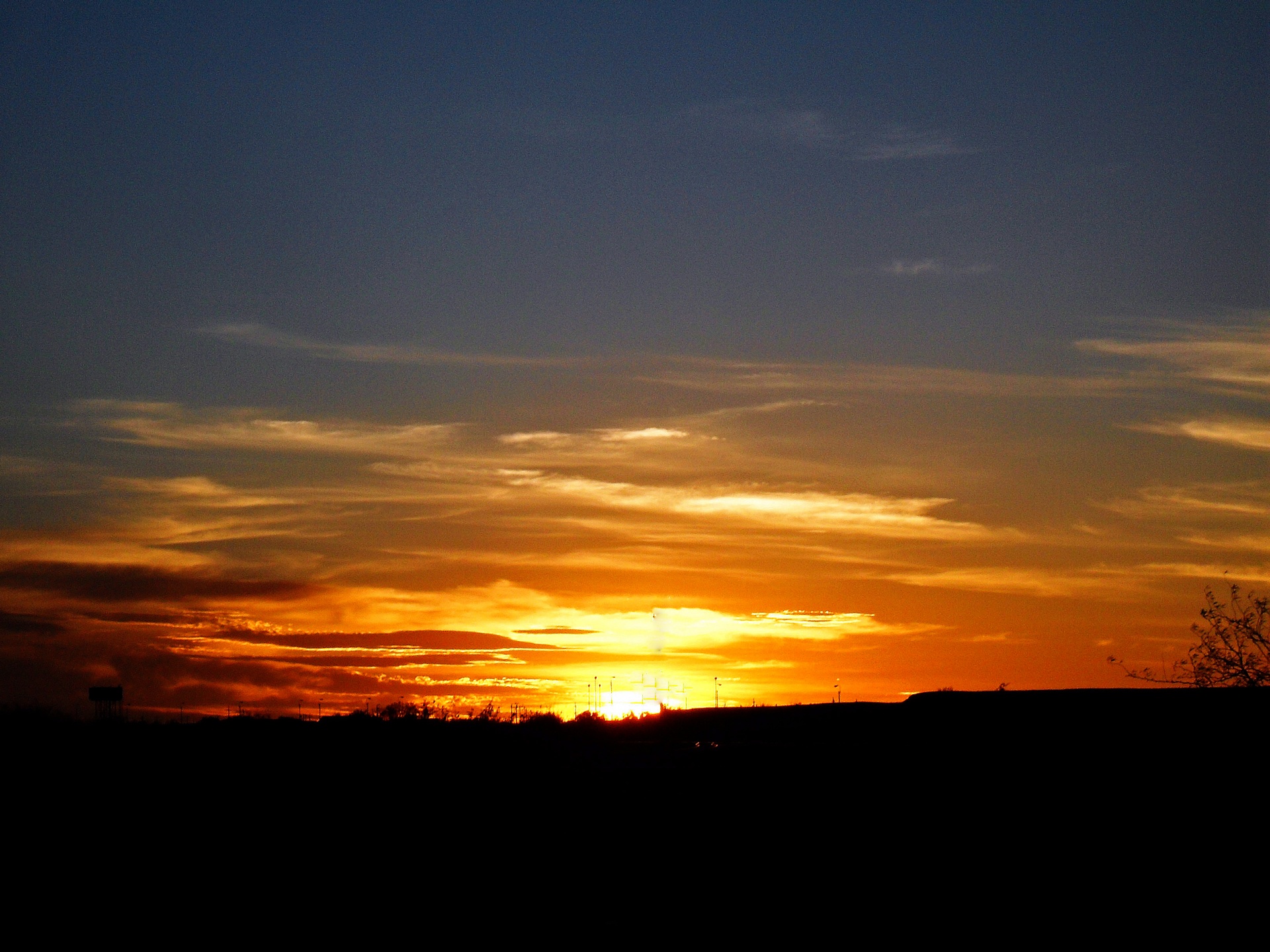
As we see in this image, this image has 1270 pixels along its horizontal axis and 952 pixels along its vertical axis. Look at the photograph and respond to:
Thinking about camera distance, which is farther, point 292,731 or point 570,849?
point 292,731

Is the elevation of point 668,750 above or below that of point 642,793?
above

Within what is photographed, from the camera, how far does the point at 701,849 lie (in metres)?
18.8

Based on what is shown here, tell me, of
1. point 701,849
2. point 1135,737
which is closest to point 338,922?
point 701,849

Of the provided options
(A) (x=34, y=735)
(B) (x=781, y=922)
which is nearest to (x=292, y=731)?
(A) (x=34, y=735)

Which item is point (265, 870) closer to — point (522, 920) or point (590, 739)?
point (522, 920)

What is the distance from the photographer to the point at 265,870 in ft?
55.3

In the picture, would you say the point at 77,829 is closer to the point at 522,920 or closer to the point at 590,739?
the point at 522,920

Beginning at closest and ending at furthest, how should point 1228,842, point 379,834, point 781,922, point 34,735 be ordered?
1. point 781,922
2. point 1228,842
3. point 379,834
4. point 34,735

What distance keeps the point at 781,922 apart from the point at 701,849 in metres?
5.31

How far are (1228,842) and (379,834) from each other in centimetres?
1281

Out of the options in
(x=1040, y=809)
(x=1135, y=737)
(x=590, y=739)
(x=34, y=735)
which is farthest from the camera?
(x=590, y=739)

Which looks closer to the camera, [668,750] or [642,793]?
[642,793]

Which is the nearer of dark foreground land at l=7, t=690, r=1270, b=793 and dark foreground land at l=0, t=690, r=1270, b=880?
dark foreground land at l=0, t=690, r=1270, b=880

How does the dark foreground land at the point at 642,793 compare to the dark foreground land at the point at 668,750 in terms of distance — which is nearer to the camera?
the dark foreground land at the point at 642,793
